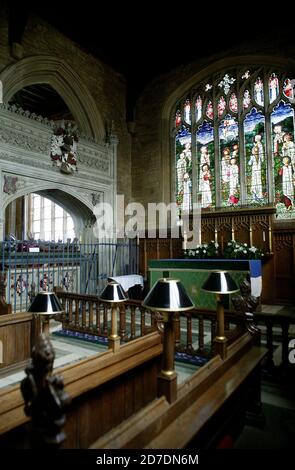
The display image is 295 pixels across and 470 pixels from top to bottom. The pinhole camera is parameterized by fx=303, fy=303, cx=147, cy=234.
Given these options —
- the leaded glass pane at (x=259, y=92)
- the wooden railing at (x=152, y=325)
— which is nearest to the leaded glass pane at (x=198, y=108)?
the leaded glass pane at (x=259, y=92)

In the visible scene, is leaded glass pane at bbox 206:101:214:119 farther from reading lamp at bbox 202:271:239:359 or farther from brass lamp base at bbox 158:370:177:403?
brass lamp base at bbox 158:370:177:403

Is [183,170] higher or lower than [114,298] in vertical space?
higher

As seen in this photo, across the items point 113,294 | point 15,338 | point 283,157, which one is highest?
point 283,157

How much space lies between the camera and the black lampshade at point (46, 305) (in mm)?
2539

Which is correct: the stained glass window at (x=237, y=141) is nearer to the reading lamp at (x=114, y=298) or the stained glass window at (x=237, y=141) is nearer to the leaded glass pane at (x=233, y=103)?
the leaded glass pane at (x=233, y=103)

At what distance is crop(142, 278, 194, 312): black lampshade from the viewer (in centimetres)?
159

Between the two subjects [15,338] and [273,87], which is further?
[273,87]

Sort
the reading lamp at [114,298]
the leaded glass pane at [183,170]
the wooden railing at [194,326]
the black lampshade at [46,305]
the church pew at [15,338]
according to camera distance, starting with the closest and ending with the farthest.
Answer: the black lampshade at [46,305] < the reading lamp at [114,298] < the wooden railing at [194,326] < the church pew at [15,338] < the leaded glass pane at [183,170]

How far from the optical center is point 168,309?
1.57 m

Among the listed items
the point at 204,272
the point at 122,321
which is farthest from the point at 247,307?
the point at 204,272

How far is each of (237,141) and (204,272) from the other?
15.1ft

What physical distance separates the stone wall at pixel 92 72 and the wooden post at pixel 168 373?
24.8 feet

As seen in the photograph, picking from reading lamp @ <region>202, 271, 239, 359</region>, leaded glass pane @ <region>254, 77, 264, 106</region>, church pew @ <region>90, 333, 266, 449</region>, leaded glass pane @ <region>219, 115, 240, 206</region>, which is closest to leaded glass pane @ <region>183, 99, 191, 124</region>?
leaded glass pane @ <region>219, 115, 240, 206</region>

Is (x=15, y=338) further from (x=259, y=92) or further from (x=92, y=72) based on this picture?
(x=259, y=92)
